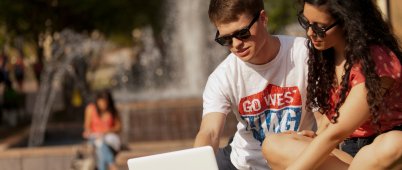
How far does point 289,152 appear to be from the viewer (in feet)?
12.1

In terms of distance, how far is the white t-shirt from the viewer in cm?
438

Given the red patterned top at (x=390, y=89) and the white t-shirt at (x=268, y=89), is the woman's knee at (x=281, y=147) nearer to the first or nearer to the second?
the red patterned top at (x=390, y=89)

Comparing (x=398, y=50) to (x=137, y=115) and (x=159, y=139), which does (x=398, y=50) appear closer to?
(x=159, y=139)

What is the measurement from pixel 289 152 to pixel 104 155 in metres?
7.55

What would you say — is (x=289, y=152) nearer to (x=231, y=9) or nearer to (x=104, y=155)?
(x=231, y=9)

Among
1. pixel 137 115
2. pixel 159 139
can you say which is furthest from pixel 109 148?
pixel 137 115

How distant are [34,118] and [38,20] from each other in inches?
188

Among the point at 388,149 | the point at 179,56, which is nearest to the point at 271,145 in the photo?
the point at 388,149

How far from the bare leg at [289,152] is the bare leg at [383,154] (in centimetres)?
19

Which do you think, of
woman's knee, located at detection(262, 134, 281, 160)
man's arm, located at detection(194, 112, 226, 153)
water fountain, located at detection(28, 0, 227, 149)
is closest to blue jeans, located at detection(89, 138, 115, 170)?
water fountain, located at detection(28, 0, 227, 149)

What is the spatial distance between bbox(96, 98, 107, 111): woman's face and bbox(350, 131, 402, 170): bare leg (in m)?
8.28

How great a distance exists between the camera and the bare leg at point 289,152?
367 cm

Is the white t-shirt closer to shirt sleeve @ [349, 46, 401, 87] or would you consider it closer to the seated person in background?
shirt sleeve @ [349, 46, 401, 87]

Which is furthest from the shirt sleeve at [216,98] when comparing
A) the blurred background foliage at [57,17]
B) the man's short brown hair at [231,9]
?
the blurred background foliage at [57,17]
